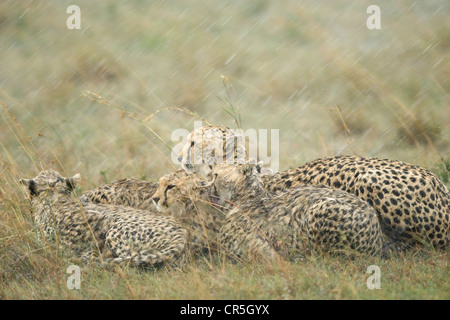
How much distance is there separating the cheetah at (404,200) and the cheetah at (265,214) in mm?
255

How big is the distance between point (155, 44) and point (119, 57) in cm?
84

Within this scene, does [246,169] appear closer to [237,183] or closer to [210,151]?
[237,183]

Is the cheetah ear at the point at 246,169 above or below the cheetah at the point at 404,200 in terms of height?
above

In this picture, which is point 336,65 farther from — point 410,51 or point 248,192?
point 248,192

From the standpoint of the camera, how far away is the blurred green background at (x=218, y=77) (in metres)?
8.95

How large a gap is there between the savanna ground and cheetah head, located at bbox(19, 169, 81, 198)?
23cm

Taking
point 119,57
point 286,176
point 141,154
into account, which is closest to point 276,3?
point 119,57

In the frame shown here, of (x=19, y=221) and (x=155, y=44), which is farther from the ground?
(x=155, y=44)

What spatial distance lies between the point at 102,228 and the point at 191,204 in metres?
0.79

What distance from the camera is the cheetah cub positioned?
15.5 feet

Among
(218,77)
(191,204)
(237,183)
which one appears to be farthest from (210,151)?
(218,77)

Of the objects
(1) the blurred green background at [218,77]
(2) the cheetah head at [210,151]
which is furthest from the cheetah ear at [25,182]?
(1) the blurred green background at [218,77]

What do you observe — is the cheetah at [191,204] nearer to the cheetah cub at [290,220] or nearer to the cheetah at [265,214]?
the cheetah at [265,214]
